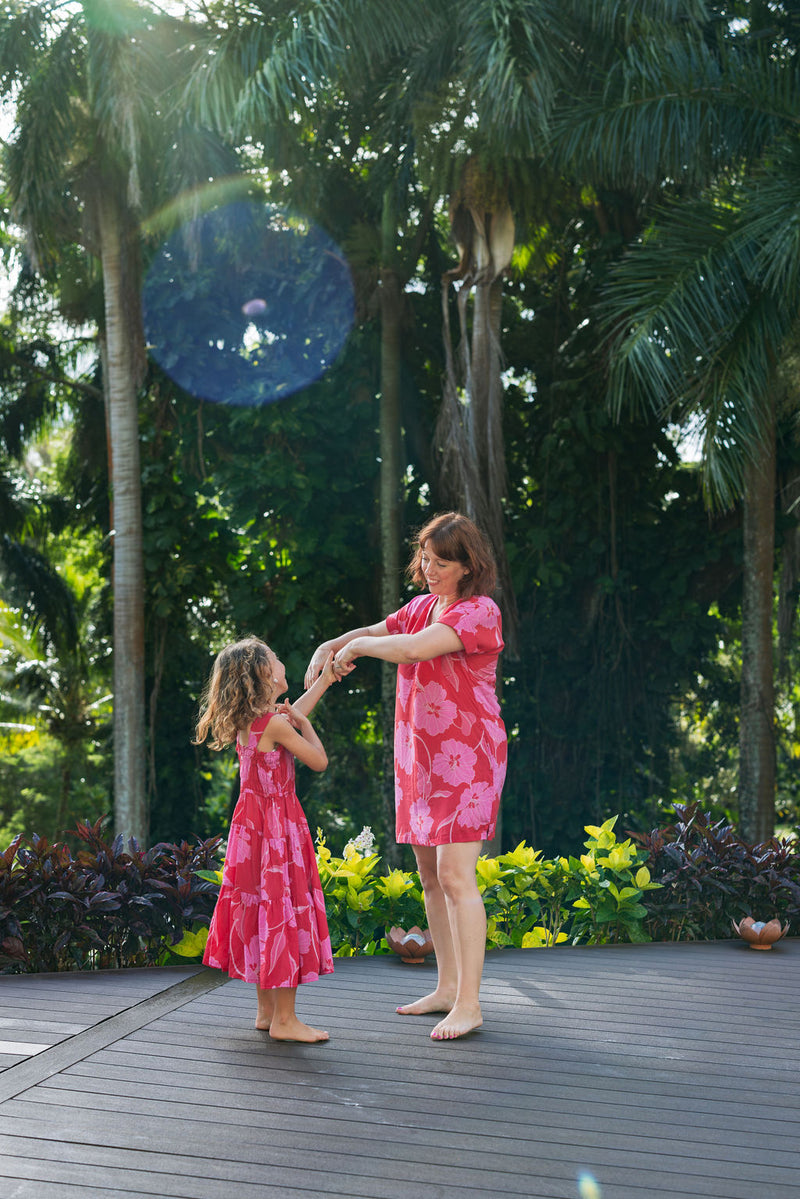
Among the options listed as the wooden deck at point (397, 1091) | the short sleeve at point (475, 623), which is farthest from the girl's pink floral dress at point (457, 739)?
the wooden deck at point (397, 1091)

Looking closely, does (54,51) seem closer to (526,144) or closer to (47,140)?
(47,140)

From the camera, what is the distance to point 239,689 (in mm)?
3320

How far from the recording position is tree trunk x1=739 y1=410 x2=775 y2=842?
10008 millimetres

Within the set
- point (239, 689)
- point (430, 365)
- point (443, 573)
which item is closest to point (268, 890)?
point (239, 689)

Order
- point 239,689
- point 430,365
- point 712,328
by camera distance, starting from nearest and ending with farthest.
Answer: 1. point 239,689
2. point 712,328
3. point 430,365

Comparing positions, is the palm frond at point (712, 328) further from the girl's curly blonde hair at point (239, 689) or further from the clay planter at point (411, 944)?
the girl's curly blonde hair at point (239, 689)

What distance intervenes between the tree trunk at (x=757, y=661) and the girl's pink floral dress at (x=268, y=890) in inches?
291

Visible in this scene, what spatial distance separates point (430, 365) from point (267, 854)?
10480mm

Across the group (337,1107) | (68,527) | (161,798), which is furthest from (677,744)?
(337,1107)

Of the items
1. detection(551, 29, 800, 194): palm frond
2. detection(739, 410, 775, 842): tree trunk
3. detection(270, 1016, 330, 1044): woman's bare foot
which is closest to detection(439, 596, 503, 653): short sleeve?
detection(270, 1016, 330, 1044): woman's bare foot

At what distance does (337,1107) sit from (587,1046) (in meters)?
0.88

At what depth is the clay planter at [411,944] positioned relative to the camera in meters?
4.31

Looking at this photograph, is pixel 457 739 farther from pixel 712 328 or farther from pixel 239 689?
pixel 712 328

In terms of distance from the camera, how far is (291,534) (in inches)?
482
